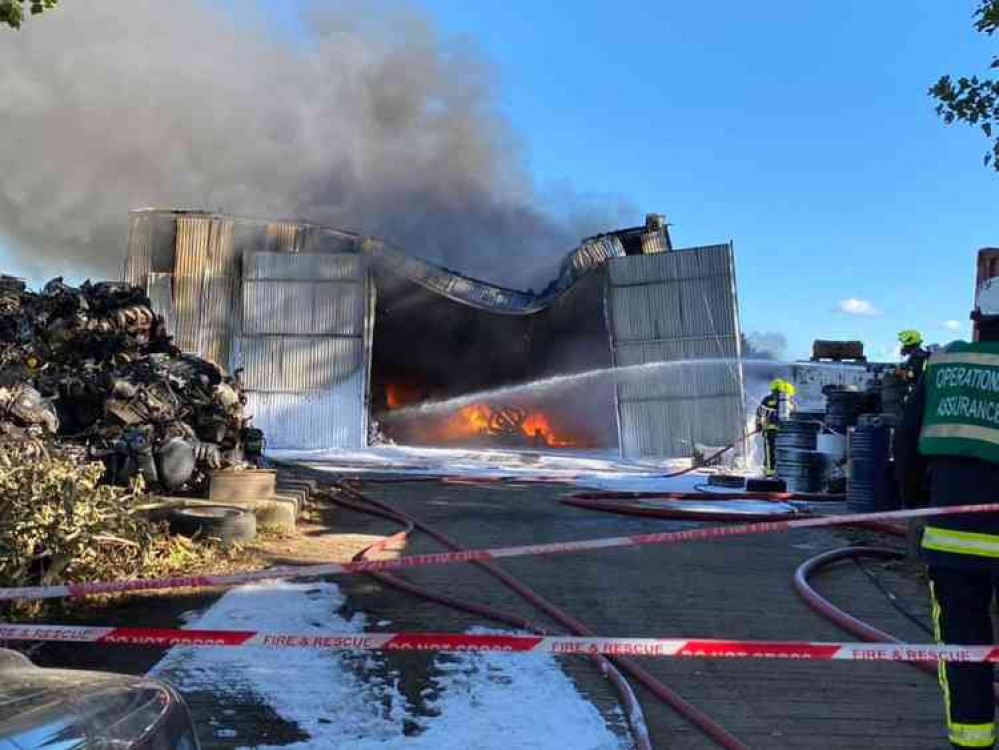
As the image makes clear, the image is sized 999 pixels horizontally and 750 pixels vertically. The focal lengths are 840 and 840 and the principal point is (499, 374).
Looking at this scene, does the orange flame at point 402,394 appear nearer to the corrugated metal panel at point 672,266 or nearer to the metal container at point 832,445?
the corrugated metal panel at point 672,266

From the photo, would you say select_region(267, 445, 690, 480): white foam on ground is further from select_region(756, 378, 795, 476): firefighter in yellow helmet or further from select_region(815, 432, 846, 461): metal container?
select_region(815, 432, 846, 461): metal container

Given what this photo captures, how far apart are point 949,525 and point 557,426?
1913 cm

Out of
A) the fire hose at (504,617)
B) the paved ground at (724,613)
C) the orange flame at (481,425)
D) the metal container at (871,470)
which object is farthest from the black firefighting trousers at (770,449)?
the orange flame at (481,425)

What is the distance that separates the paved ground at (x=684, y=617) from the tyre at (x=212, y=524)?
367mm

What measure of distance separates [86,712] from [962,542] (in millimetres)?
2471

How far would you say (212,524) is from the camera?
596 centimetres

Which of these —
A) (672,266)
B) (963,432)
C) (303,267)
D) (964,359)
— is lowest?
(963,432)

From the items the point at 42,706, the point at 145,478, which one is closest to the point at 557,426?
the point at 145,478

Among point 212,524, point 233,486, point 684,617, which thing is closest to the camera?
point 684,617

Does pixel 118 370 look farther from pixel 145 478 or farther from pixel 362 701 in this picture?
pixel 362 701

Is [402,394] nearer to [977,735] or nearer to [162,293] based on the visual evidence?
[162,293]

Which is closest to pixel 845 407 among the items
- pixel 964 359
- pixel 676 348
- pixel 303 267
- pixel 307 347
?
pixel 676 348

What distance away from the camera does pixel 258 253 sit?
18.8 m

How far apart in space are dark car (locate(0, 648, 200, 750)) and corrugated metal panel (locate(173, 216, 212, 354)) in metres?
18.2
